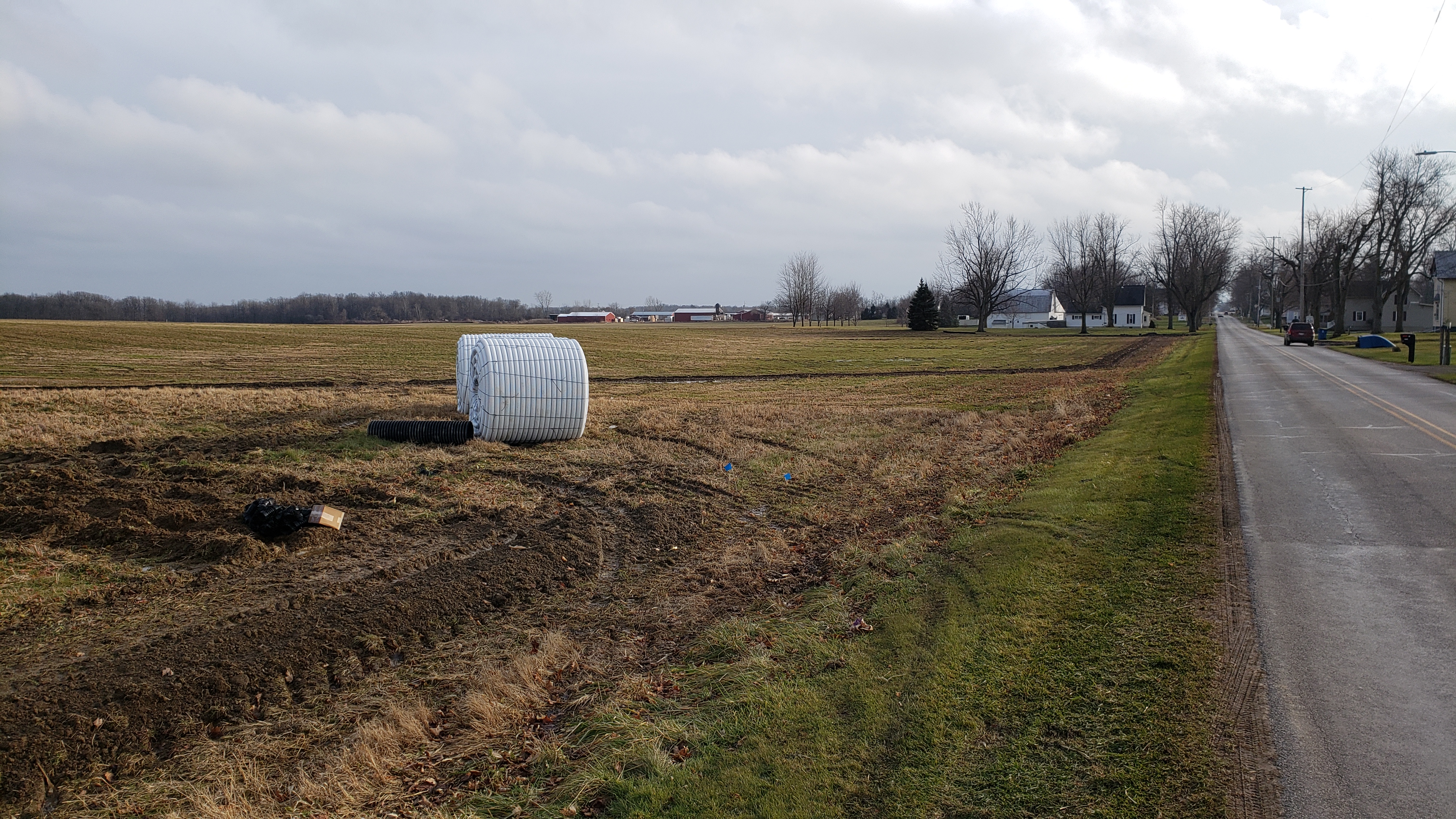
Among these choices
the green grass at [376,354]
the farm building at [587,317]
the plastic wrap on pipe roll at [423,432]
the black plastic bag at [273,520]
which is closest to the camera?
the black plastic bag at [273,520]

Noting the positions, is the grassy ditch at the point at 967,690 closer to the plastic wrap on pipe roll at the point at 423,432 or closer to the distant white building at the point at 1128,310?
the plastic wrap on pipe roll at the point at 423,432

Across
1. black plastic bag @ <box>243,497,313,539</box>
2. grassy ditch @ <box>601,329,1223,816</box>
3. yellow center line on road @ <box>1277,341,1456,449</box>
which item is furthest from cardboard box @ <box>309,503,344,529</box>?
yellow center line on road @ <box>1277,341,1456,449</box>

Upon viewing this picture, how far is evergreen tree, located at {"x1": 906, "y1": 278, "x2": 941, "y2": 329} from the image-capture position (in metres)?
84.3

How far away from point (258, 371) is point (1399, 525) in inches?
1273

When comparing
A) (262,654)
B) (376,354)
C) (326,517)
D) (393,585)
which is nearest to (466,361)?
(326,517)

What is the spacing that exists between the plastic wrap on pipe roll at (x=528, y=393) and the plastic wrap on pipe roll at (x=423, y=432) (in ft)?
0.79

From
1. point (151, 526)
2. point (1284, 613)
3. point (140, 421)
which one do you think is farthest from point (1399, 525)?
point (140, 421)

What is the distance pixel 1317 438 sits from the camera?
1418 centimetres

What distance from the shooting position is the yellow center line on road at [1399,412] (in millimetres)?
13602

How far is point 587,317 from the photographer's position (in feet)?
574

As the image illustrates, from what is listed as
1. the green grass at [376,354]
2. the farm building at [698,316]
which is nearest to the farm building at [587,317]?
the farm building at [698,316]

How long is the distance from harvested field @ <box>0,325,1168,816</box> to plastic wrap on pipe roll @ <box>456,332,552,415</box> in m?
1.94

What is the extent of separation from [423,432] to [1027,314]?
4574 inches

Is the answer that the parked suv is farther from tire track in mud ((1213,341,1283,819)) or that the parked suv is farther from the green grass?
tire track in mud ((1213,341,1283,819))
